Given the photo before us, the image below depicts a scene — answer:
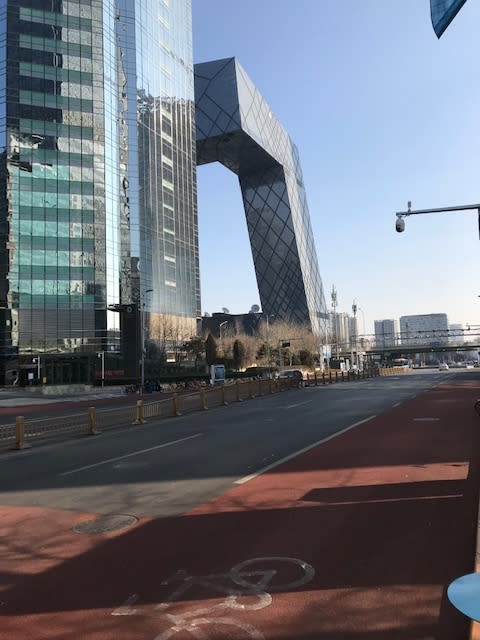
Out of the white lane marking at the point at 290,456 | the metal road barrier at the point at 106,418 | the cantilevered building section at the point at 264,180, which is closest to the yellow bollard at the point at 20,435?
the metal road barrier at the point at 106,418

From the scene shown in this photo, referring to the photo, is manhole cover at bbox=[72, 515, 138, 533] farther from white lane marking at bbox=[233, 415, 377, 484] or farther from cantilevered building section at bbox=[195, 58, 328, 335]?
cantilevered building section at bbox=[195, 58, 328, 335]

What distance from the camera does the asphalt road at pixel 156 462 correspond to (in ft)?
27.9

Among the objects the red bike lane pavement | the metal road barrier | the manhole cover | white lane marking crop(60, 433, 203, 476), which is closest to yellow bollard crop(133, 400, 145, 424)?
the metal road barrier

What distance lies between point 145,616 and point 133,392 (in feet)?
154

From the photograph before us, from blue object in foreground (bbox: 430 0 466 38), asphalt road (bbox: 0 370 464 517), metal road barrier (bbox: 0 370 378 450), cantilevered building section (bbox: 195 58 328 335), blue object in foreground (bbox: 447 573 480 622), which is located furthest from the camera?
cantilevered building section (bbox: 195 58 328 335)

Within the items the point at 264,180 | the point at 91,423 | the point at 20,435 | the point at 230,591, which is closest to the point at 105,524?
the point at 230,591

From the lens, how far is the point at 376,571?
203 inches

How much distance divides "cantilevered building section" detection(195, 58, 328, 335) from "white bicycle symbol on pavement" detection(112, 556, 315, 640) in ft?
338

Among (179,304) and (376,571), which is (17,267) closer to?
(179,304)

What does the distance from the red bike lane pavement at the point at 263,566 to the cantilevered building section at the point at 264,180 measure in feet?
331

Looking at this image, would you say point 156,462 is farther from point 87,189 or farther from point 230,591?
point 87,189

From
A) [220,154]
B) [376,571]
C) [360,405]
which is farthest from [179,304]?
[376,571]

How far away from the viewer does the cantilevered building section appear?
10456 centimetres

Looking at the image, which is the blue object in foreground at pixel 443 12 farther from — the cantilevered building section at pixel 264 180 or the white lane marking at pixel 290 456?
the cantilevered building section at pixel 264 180
